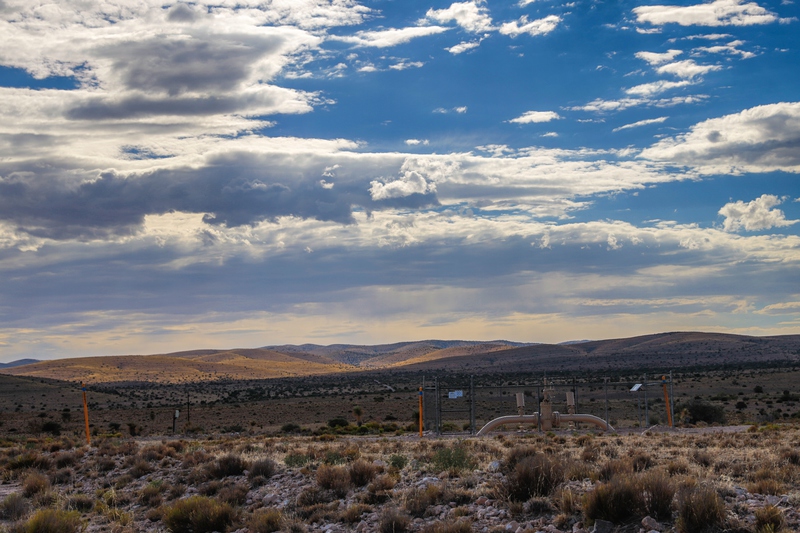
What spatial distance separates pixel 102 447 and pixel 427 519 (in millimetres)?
17033

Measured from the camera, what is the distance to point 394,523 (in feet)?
39.0

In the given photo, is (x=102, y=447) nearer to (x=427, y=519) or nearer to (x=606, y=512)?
(x=427, y=519)

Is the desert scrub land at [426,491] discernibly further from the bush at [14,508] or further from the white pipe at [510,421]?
the white pipe at [510,421]

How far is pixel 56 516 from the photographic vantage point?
13859 mm

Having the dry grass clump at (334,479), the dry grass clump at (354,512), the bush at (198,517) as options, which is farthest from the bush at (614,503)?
the bush at (198,517)

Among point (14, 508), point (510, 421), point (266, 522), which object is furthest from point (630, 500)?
point (510, 421)

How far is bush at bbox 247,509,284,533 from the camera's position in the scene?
13.0 metres

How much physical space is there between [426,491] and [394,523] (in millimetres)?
1510

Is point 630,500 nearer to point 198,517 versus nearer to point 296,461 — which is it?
point 198,517

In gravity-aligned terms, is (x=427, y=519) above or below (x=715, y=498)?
below

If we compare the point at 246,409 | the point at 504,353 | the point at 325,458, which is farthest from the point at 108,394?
the point at 504,353

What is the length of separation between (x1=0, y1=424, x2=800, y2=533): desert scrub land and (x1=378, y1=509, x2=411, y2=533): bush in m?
0.02

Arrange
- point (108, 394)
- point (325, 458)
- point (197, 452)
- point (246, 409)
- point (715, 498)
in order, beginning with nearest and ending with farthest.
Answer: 1. point (715, 498)
2. point (325, 458)
3. point (197, 452)
4. point (246, 409)
5. point (108, 394)

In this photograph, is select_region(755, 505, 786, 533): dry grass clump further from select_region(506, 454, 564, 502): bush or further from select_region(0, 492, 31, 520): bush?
select_region(0, 492, 31, 520): bush
